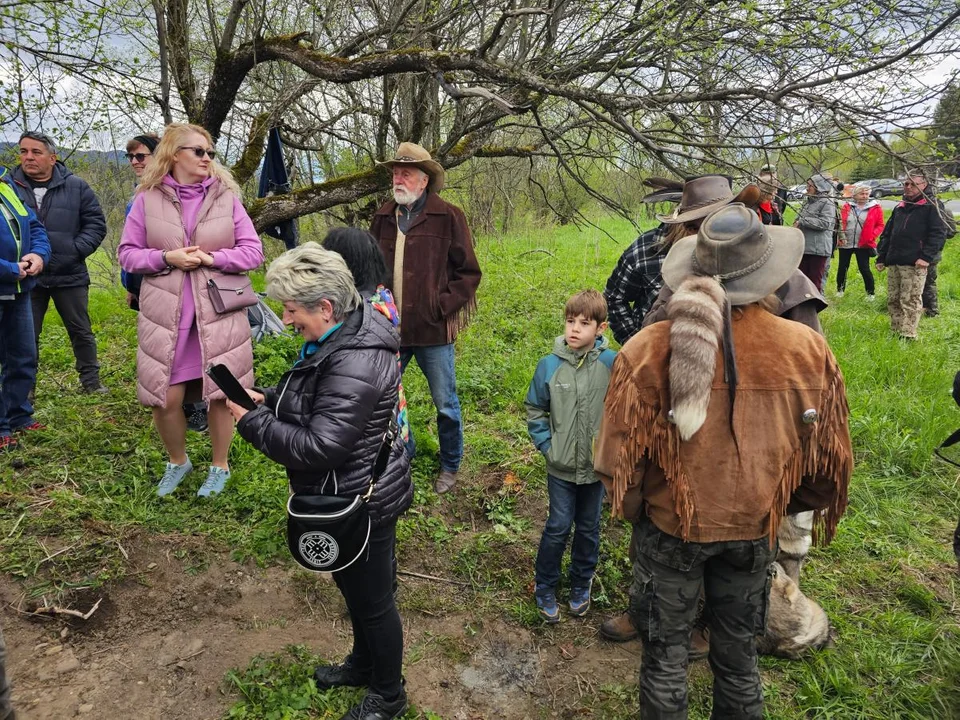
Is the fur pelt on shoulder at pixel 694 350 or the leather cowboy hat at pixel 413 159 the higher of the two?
the leather cowboy hat at pixel 413 159

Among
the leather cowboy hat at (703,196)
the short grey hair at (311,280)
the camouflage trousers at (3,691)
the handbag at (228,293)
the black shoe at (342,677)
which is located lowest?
the black shoe at (342,677)

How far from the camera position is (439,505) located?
3.83 metres

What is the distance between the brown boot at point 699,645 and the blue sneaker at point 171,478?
3.00m

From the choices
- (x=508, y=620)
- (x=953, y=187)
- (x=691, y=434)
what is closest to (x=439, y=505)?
(x=508, y=620)

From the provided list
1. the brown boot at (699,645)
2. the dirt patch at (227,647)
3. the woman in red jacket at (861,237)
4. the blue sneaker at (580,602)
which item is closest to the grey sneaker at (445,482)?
the dirt patch at (227,647)

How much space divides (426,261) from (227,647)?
2.30 metres

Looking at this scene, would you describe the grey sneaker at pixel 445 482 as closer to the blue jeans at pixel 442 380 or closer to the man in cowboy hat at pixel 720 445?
the blue jeans at pixel 442 380

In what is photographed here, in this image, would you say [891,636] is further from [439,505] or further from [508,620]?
[439,505]

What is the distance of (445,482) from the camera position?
154 inches

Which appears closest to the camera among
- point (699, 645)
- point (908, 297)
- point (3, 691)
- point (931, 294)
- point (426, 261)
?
point (3, 691)

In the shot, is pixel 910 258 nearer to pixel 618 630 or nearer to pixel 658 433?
pixel 618 630

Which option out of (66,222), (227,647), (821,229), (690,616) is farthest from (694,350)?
(821,229)

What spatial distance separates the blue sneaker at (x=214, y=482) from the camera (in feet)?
11.6

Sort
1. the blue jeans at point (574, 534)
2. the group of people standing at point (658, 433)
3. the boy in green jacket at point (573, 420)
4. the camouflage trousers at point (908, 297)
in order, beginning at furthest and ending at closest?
the camouflage trousers at point (908, 297), the blue jeans at point (574, 534), the boy in green jacket at point (573, 420), the group of people standing at point (658, 433)
